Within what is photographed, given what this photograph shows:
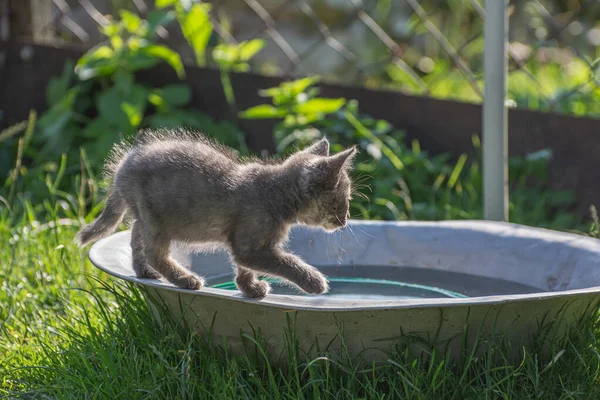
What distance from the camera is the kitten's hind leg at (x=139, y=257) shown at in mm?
2742

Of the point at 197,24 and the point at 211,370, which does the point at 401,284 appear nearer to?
the point at 211,370

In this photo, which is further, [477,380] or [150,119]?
[150,119]

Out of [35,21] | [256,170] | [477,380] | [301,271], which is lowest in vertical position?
[477,380]

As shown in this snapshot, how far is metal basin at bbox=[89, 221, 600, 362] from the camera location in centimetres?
231

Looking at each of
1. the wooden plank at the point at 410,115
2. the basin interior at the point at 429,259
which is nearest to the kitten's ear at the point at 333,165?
the basin interior at the point at 429,259

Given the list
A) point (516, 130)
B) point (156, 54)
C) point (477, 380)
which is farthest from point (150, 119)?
point (477, 380)

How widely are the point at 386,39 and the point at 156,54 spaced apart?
4.29 feet

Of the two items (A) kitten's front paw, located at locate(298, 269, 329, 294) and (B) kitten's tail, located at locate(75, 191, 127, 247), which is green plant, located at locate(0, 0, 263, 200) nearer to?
(B) kitten's tail, located at locate(75, 191, 127, 247)

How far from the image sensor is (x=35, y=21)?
228 inches

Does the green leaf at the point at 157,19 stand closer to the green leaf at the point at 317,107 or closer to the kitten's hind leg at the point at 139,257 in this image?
the green leaf at the point at 317,107

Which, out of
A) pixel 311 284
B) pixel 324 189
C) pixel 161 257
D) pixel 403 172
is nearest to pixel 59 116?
pixel 403 172

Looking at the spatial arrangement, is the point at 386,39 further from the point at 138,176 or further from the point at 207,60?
the point at 138,176

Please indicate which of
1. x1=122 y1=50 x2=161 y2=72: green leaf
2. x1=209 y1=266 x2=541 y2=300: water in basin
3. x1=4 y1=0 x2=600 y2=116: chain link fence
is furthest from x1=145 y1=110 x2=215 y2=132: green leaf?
x1=209 y1=266 x2=541 y2=300: water in basin

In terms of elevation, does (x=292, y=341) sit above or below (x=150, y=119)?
below
